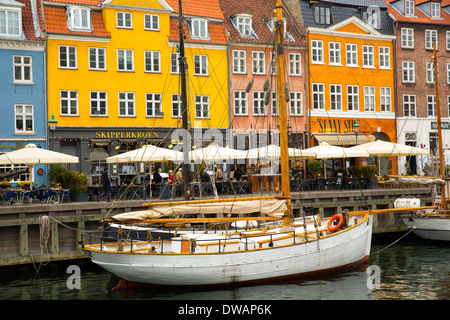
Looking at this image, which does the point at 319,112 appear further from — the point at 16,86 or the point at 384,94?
the point at 16,86

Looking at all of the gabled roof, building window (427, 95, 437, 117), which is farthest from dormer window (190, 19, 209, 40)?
building window (427, 95, 437, 117)

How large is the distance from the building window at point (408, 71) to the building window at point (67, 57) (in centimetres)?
2568

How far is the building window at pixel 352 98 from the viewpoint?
45.2 m

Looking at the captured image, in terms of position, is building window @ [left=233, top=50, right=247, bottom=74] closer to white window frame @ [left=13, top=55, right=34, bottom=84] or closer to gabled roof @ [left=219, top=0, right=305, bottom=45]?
gabled roof @ [left=219, top=0, right=305, bottom=45]

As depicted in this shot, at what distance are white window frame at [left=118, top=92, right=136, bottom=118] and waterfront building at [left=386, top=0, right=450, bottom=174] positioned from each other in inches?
834

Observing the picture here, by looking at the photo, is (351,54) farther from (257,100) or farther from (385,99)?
(257,100)

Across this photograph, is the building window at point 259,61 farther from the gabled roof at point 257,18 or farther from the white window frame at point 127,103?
the white window frame at point 127,103

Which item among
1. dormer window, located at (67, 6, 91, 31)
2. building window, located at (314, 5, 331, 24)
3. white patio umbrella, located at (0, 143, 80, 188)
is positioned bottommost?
white patio umbrella, located at (0, 143, 80, 188)

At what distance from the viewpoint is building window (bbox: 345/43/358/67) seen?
45.3 meters

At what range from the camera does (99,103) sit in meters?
36.8

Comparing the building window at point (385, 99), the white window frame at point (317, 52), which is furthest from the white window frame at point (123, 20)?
the building window at point (385, 99)

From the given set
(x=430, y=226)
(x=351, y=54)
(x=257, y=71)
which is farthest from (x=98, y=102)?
(x=430, y=226)

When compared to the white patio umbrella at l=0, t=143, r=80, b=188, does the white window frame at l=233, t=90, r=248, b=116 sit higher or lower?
higher
